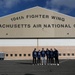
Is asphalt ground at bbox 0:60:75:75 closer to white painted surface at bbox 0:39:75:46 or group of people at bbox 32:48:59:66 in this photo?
group of people at bbox 32:48:59:66

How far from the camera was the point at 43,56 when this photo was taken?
3191 centimetres

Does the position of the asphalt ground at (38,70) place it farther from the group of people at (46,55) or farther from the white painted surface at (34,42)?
the white painted surface at (34,42)

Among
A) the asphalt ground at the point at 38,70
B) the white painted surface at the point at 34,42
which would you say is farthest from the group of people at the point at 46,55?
the white painted surface at the point at 34,42

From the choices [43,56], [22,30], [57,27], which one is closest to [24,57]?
[22,30]

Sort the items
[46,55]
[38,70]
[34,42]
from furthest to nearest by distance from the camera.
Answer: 1. [34,42]
2. [46,55]
3. [38,70]

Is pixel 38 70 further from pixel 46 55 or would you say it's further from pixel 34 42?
pixel 34 42

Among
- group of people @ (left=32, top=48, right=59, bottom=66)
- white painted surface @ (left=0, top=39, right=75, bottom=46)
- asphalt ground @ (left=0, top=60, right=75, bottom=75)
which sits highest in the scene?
white painted surface @ (left=0, top=39, right=75, bottom=46)

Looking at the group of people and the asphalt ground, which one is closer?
the asphalt ground

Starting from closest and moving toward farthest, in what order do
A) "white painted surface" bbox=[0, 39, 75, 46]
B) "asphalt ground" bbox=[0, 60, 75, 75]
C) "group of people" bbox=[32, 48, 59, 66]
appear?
"asphalt ground" bbox=[0, 60, 75, 75] → "group of people" bbox=[32, 48, 59, 66] → "white painted surface" bbox=[0, 39, 75, 46]

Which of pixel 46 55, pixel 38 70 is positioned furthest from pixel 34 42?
pixel 38 70

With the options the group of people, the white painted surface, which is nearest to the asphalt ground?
the group of people

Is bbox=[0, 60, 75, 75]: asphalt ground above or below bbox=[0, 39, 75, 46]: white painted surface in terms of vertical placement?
below

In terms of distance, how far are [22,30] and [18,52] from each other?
4982 millimetres

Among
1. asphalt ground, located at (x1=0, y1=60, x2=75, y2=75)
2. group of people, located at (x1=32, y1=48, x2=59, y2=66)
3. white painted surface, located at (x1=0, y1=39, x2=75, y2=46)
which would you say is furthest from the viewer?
white painted surface, located at (x1=0, y1=39, x2=75, y2=46)
